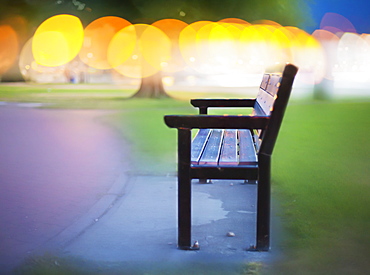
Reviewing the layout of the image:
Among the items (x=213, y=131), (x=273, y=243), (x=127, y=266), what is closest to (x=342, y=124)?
(x=213, y=131)

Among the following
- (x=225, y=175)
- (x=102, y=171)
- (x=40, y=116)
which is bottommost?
(x=40, y=116)

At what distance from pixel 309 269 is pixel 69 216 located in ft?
7.83

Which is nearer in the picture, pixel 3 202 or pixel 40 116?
pixel 3 202

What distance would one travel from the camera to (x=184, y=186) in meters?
4.08

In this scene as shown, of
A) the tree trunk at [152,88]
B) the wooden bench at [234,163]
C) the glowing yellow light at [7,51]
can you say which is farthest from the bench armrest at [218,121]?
the glowing yellow light at [7,51]

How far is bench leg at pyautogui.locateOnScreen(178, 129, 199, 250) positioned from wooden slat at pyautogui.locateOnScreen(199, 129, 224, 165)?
0.56 feet

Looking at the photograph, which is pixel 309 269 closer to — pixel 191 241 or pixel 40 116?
pixel 191 241

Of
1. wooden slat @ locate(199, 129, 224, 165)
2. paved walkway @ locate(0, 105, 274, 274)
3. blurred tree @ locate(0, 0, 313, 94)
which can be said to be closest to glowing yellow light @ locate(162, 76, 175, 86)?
blurred tree @ locate(0, 0, 313, 94)

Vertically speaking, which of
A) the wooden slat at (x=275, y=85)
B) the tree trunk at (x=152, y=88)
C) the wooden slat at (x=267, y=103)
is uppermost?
the wooden slat at (x=275, y=85)

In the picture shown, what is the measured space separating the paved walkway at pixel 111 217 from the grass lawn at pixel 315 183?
1.10ft

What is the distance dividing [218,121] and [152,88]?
20.8 m

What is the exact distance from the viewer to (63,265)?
12.6 feet

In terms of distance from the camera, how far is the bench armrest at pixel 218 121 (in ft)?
13.1

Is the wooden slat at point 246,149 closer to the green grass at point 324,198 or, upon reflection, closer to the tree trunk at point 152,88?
the green grass at point 324,198
